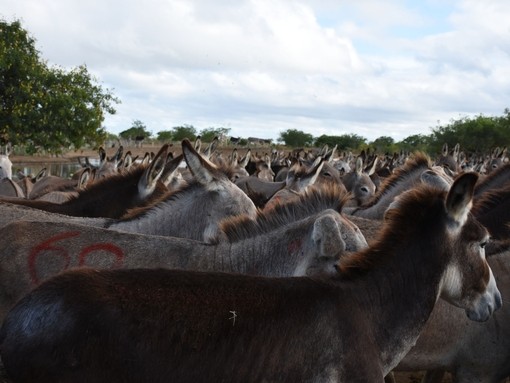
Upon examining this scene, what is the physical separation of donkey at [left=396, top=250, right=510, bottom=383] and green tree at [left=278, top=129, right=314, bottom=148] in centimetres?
7648

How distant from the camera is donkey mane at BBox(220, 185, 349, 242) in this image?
491 centimetres

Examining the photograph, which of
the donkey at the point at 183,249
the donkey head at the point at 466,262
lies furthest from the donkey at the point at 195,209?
the donkey head at the point at 466,262

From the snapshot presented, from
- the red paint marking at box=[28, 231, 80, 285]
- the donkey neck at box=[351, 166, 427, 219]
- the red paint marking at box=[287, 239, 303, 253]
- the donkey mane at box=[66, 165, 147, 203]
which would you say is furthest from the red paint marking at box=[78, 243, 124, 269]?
the donkey neck at box=[351, 166, 427, 219]

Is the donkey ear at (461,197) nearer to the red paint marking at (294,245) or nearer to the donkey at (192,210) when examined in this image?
the red paint marking at (294,245)

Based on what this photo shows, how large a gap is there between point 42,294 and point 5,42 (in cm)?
2507

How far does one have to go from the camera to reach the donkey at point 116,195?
732 centimetres

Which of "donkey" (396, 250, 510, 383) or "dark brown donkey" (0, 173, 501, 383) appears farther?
"donkey" (396, 250, 510, 383)

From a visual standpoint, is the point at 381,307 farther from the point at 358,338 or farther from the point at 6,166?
the point at 6,166

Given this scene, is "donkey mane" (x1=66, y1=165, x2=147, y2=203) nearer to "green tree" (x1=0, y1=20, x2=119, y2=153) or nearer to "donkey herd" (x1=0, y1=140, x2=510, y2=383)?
"donkey herd" (x1=0, y1=140, x2=510, y2=383)

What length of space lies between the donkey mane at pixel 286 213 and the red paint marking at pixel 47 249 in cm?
123

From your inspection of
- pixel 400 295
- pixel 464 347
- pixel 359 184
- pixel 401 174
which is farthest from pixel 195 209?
pixel 359 184

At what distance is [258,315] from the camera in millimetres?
3326

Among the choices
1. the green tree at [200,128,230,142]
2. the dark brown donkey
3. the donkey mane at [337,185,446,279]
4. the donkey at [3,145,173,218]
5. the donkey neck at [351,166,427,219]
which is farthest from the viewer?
the green tree at [200,128,230,142]

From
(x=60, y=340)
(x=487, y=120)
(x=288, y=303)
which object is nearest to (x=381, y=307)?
(x=288, y=303)
